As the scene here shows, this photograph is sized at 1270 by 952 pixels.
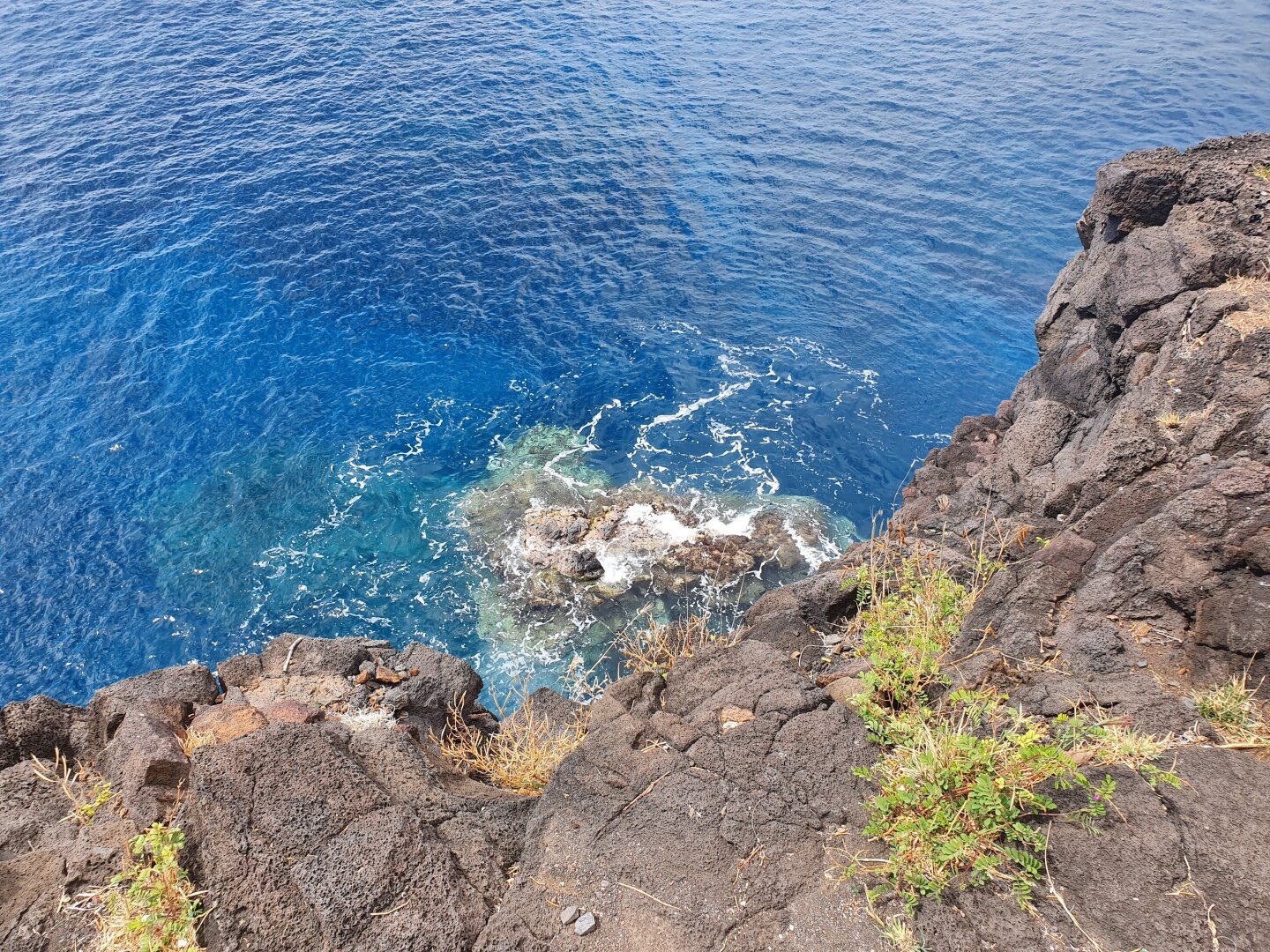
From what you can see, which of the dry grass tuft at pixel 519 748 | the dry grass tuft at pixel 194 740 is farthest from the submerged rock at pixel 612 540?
the dry grass tuft at pixel 194 740

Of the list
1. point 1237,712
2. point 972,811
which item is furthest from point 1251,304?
point 972,811

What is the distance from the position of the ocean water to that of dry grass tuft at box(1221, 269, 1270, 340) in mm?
12234

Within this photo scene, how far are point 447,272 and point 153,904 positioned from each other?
99.3 ft

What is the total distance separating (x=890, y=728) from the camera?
306 inches

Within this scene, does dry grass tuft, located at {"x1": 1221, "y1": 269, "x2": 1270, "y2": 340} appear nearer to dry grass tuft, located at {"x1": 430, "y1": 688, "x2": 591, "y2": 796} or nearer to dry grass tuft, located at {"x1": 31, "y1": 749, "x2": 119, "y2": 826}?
dry grass tuft, located at {"x1": 430, "y1": 688, "x2": 591, "y2": 796}

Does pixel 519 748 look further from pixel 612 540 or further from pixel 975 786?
pixel 612 540

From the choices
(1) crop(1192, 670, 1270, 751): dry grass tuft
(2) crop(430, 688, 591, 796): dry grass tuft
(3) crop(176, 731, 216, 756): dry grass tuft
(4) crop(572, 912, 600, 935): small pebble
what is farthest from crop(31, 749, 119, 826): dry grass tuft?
(1) crop(1192, 670, 1270, 751): dry grass tuft

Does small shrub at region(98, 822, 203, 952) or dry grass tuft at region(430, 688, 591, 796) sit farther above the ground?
small shrub at region(98, 822, 203, 952)

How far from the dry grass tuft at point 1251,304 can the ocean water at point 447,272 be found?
1223cm

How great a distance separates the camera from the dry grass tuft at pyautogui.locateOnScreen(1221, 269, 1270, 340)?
13.0m

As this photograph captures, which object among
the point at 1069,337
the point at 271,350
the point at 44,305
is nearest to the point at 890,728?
the point at 1069,337

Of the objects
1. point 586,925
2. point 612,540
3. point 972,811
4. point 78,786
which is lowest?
point 612,540

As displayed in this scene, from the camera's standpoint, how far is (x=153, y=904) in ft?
20.9

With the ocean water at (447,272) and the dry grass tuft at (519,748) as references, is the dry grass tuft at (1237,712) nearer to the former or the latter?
the dry grass tuft at (519,748)
